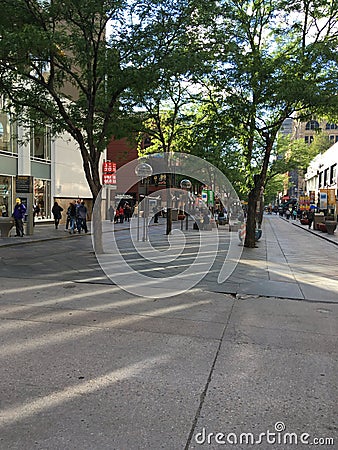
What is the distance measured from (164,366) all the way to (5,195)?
22114 millimetres

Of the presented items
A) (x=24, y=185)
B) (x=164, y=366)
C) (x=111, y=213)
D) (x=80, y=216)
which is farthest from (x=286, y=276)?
(x=111, y=213)

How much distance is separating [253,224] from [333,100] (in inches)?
218

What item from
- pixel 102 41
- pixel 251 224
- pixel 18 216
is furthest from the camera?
pixel 18 216

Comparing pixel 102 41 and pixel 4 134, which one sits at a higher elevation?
pixel 102 41

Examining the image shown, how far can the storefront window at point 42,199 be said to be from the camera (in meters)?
28.1

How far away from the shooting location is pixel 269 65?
13.7 m

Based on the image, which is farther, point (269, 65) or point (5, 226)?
point (5, 226)

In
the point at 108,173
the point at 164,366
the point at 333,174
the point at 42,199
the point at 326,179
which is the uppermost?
the point at 333,174

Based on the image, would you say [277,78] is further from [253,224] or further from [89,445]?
[89,445]

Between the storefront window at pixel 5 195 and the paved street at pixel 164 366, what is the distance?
16.9 m

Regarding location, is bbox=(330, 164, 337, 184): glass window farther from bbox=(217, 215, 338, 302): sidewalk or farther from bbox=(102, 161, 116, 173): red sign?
bbox=(217, 215, 338, 302): sidewalk

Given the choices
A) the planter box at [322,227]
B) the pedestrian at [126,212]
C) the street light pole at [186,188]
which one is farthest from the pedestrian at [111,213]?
the planter box at [322,227]

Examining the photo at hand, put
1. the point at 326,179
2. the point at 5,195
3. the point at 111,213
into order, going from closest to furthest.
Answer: the point at 5,195 → the point at 111,213 → the point at 326,179

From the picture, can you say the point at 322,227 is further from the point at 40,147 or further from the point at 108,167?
the point at 40,147
